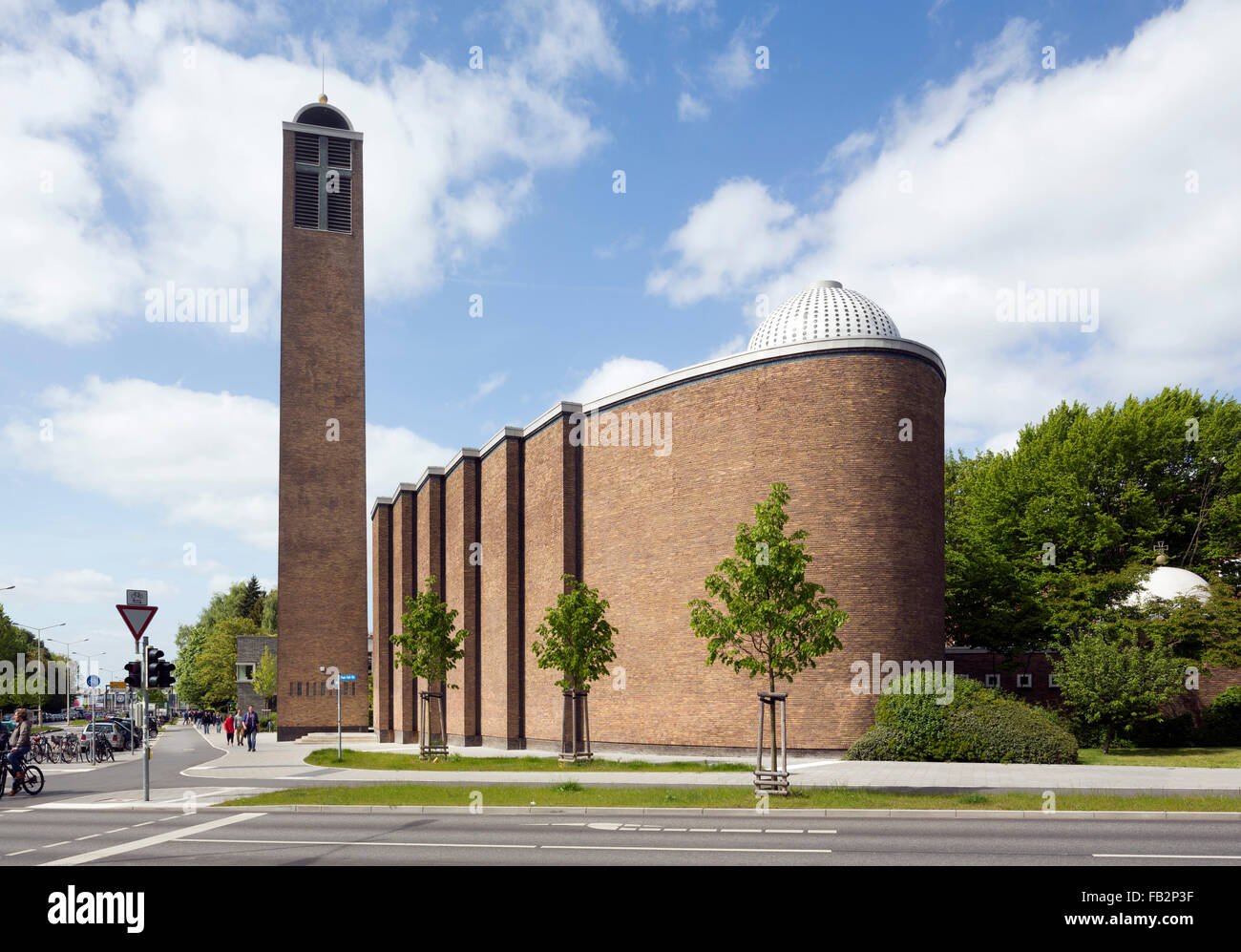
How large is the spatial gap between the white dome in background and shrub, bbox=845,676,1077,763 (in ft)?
45.5

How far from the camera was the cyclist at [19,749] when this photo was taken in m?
23.6

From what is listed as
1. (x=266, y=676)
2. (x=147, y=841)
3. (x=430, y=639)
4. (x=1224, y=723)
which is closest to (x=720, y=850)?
(x=147, y=841)

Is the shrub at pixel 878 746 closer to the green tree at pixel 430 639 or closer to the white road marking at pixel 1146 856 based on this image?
the green tree at pixel 430 639

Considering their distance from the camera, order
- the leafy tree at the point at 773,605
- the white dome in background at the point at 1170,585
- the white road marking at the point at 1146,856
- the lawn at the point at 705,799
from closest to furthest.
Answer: the white road marking at the point at 1146,856 < the lawn at the point at 705,799 < the leafy tree at the point at 773,605 < the white dome in background at the point at 1170,585

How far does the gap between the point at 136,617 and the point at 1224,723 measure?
126 ft

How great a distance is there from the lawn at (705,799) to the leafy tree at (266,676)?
65.9m

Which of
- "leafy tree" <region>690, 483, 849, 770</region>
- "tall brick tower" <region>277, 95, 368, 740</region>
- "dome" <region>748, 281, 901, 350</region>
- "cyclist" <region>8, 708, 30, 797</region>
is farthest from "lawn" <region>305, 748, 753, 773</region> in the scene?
"tall brick tower" <region>277, 95, 368, 740</region>

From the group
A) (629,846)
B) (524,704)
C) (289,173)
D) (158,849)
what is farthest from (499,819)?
(289,173)

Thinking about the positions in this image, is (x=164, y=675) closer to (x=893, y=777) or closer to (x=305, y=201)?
(x=893, y=777)

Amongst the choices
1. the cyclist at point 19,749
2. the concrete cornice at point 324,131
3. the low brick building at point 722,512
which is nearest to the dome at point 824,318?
the low brick building at point 722,512

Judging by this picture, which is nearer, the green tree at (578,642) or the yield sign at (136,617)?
the yield sign at (136,617)

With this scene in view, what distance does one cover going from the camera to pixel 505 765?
97.6 feet

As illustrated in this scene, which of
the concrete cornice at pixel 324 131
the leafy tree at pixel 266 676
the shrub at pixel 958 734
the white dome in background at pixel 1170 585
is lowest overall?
the leafy tree at pixel 266 676
